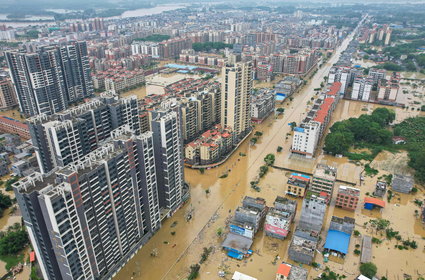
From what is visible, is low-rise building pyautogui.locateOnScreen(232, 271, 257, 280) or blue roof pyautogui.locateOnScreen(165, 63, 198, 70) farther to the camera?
blue roof pyautogui.locateOnScreen(165, 63, 198, 70)

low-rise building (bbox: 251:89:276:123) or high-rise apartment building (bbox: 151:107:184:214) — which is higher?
high-rise apartment building (bbox: 151:107:184:214)

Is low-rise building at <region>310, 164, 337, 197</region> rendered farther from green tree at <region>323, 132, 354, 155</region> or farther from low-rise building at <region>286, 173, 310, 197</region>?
green tree at <region>323, 132, 354, 155</region>

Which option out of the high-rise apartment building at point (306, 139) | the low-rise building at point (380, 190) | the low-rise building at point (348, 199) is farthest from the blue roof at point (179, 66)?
the low-rise building at point (348, 199)

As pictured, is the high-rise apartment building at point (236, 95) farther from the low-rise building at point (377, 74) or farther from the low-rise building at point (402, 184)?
the low-rise building at point (377, 74)

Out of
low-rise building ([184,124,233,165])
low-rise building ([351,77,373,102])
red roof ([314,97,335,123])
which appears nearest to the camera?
low-rise building ([184,124,233,165])

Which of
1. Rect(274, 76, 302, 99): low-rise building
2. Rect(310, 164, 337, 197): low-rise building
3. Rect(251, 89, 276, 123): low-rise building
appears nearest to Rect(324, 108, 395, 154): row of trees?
Rect(310, 164, 337, 197): low-rise building

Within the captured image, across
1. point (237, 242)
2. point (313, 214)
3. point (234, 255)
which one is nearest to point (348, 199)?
point (313, 214)

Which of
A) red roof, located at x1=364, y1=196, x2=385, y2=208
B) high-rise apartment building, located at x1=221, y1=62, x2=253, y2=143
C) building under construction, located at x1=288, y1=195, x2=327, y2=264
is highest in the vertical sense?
high-rise apartment building, located at x1=221, y1=62, x2=253, y2=143
